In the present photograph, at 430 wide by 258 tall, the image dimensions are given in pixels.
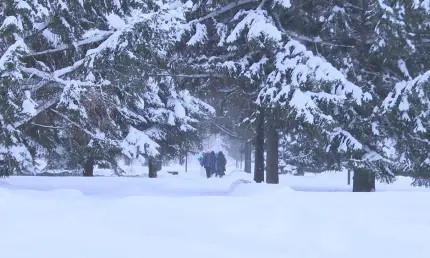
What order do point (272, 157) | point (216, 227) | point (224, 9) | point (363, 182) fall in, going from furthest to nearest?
point (363, 182) < point (272, 157) < point (224, 9) < point (216, 227)

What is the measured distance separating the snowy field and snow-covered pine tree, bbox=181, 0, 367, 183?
4.07 metres

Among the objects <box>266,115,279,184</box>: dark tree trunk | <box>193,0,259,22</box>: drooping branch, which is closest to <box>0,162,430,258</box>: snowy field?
<box>266,115,279,184</box>: dark tree trunk

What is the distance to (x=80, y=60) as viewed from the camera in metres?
9.37

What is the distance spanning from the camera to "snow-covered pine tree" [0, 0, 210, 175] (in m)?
8.57

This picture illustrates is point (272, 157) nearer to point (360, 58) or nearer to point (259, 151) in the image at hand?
point (259, 151)

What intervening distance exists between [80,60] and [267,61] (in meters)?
4.30

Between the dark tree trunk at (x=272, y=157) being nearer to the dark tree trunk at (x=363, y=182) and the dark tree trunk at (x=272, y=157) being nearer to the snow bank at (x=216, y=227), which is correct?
the dark tree trunk at (x=363, y=182)

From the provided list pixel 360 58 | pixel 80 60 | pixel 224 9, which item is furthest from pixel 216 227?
pixel 360 58

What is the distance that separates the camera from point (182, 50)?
12.3m

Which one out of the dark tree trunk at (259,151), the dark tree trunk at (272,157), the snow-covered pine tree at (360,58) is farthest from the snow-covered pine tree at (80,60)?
the snow-covered pine tree at (360,58)

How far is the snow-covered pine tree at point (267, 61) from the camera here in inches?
406

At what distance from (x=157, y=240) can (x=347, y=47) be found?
31.2ft

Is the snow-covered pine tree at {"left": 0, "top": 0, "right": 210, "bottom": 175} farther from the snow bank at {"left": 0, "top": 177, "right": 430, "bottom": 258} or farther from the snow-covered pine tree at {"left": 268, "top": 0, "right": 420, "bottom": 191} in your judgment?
the snow-covered pine tree at {"left": 268, "top": 0, "right": 420, "bottom": 191}

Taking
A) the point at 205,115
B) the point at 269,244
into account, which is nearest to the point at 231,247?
the point at 269,244
